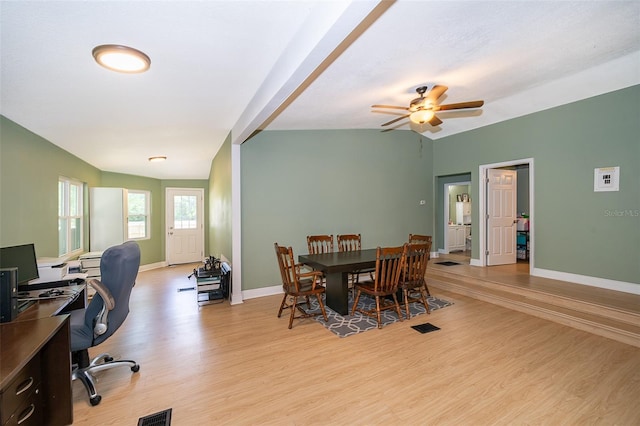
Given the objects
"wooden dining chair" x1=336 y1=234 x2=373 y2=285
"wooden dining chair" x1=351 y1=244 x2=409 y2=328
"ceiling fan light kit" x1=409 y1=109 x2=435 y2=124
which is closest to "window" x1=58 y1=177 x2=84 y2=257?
"wooden dining chair" x1=336 y1=234 x2=373 y2=285

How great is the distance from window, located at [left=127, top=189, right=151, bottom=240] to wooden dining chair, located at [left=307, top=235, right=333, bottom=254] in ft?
15.7

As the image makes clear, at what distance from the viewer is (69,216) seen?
15.8ft

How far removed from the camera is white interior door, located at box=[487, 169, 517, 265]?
5.54 m

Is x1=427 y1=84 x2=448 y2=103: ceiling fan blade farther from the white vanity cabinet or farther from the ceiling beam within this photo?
the white vanity cabinet

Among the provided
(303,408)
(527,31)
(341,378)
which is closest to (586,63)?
(527,31)

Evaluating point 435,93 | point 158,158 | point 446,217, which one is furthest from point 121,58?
point 446,217

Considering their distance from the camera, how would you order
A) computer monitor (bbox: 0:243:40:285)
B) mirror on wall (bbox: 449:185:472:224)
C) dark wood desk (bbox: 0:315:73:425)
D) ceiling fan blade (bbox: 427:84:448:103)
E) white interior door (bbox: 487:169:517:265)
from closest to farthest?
1. dark wood desk (bbox: 0:315:73:425)
2. computer monitor (bbox: 0:243:40:285)
3. ceiling fan blade (bbox: 427:84:448:103)
4. white interior door (bbox: 487:169:517:265)
5. mirror on wall (bbox: 449:185:472:224)

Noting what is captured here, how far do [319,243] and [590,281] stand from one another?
405cm

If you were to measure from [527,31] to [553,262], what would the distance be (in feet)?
12.1

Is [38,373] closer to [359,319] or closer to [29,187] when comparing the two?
[29,187]

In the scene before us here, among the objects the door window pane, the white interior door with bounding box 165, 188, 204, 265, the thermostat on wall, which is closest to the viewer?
the thermostat on wall

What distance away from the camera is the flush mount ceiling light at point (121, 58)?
76.5 inches

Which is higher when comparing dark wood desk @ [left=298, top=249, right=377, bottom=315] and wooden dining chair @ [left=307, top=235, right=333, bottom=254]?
wooden dining chair @ [left=307, top=235, right=333, bottom=254]

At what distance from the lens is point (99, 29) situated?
5.78 ft
